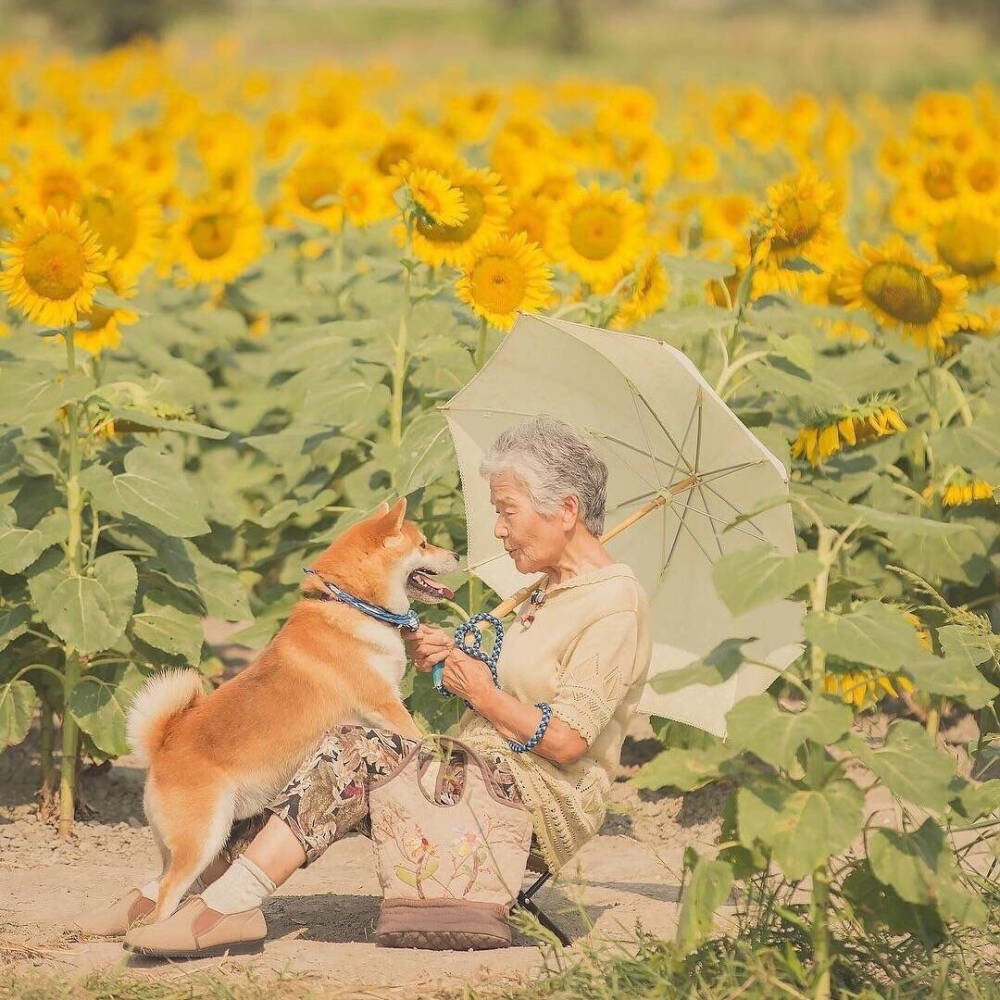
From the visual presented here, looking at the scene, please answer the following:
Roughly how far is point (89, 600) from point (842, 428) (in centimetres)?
238

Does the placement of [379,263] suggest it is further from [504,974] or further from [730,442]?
[504,974]

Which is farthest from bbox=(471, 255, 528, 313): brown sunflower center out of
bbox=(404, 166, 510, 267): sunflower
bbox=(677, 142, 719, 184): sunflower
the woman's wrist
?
bbox=(677, 142, 719, 184): sunflower

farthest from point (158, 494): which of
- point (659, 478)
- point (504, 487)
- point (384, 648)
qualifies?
point (659, 478)

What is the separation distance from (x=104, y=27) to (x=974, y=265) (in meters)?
30.6

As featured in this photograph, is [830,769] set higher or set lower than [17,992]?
higher

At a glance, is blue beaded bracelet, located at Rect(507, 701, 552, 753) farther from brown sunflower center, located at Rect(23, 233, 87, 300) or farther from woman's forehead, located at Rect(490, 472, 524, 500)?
brown sunflower center, located at Rect(23, 233, 87, 300)

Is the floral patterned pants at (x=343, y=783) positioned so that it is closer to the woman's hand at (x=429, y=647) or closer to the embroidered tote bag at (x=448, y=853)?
the embroidered tote bag at (x=448, y=853)

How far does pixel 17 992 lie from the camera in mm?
3879

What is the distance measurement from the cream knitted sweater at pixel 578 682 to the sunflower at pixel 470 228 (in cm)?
202

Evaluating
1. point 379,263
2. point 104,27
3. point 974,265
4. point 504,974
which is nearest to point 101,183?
point 379,263

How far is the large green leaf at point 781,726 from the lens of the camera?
345 centimetres

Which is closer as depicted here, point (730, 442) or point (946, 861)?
point (946, 861)

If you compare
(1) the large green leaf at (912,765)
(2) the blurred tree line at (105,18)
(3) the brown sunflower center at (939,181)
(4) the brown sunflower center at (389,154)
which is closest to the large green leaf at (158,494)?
(1) the large green leaf at (912,765)

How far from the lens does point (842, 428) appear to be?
5.73 metres
